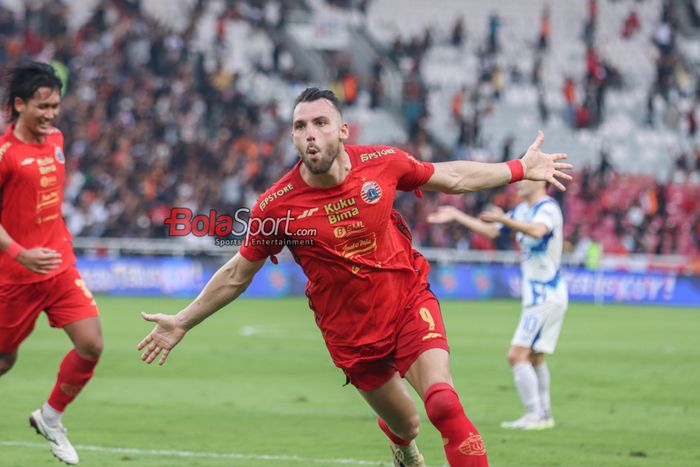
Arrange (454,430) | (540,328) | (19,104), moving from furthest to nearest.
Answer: (540,328) → (19,104) → (454,430)

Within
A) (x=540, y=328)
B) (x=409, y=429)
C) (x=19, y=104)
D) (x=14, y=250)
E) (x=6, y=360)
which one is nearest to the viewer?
(x=409, y=429)

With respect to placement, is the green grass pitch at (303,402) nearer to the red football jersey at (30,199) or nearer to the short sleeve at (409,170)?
the red football jersey at (30,199)

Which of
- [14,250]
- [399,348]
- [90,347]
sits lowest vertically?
[90,347]

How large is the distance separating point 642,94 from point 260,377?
105 feet

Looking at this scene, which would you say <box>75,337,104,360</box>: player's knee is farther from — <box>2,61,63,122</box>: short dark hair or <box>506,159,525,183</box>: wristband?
<box>506,159,525,183</box>: wristband

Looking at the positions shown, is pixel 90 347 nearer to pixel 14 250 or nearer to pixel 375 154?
pixel 14 250

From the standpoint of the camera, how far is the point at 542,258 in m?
12.8

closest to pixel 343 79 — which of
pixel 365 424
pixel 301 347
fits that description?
pixel 301 347

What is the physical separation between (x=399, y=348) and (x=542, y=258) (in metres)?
5.74

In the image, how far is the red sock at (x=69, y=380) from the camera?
375 inches

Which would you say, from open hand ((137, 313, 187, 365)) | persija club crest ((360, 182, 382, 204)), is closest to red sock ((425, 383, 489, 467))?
persija club crest ((360, 182, 382, 204))

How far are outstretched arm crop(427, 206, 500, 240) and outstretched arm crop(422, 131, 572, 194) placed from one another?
3.26m

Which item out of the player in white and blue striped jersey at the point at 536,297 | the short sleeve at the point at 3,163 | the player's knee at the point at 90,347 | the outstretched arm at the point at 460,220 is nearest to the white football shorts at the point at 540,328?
the player in white and blue striped jersey at the point at 536,297

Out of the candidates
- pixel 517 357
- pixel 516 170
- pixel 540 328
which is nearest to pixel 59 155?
pixel 516 170
